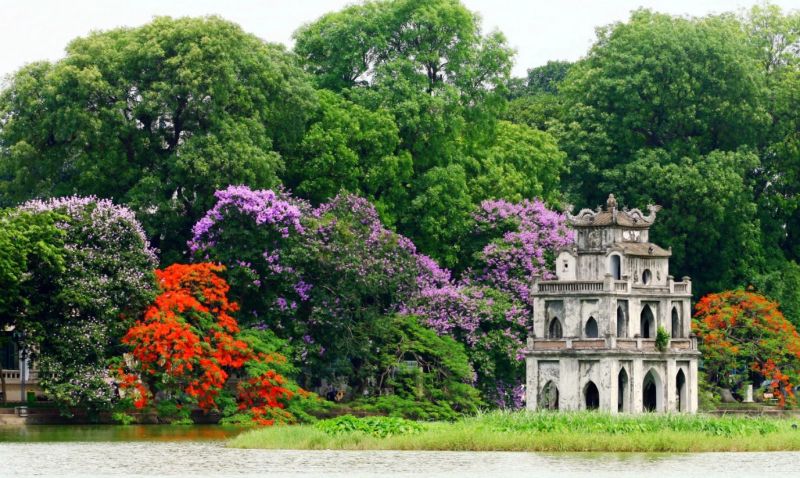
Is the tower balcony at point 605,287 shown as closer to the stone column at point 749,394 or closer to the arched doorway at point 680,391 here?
the arched doorway at point 680,391

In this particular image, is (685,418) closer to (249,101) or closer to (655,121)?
(249,101)

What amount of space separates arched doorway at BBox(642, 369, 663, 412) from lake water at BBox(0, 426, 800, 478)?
18.6 meters

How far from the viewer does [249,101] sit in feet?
293

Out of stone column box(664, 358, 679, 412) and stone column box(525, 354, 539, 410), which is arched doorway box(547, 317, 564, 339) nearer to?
stone column box(525, 354, 539, 410)

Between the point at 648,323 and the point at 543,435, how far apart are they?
20037 mm

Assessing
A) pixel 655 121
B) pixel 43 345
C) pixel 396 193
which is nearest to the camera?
pixel 43 345

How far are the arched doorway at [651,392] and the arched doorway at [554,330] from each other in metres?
3.96

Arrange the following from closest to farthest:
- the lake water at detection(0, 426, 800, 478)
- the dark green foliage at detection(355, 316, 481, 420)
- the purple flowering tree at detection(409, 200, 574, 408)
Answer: the lake water at detection(0, 426, 800, 478)
the dark green foliage at detection(355, 316, 481, 420)
the purple flowering tree at detection(409, 200, 574, 408)

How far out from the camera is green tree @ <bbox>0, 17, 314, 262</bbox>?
283 feet

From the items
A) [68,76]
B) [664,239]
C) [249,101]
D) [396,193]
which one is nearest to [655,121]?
[664,239]

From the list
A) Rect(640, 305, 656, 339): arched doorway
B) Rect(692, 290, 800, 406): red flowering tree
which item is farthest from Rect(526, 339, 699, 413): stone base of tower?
Rect(692, 290, 800, 406): red flowering tree

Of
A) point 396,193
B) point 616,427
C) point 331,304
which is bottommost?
point 616,427

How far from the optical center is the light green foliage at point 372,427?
69.2 meters

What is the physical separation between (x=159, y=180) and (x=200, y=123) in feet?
11.8
